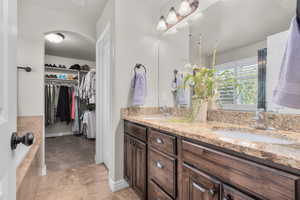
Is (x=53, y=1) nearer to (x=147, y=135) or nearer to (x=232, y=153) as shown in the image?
(x=147, y=135)

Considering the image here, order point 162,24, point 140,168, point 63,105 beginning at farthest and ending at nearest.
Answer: point 63,105 < point 162,24 < point 140,168

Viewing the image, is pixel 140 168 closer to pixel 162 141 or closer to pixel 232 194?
pixel 162 141

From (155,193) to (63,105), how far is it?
3.93 meters

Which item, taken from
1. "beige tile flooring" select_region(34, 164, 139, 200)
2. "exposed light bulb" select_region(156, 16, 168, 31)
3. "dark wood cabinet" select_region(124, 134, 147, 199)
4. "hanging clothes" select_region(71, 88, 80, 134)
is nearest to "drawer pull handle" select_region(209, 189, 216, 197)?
"dark wood cabinet" select_region(124, 134, 147, 199)

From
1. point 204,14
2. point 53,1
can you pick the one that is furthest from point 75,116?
point 204,14

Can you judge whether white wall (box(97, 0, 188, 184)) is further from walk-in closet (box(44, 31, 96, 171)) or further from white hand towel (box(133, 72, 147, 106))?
walk-in closet (box(44, 31, 96, 171))

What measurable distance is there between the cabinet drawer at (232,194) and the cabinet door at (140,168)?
2.58ft

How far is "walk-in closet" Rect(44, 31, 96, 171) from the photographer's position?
344cm

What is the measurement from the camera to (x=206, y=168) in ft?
2.51

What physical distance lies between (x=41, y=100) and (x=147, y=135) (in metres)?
1.80

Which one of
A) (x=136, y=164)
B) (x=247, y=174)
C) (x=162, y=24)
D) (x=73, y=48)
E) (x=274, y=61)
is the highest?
(x=73, y=48)

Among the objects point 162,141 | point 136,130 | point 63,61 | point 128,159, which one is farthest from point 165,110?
point 63,61

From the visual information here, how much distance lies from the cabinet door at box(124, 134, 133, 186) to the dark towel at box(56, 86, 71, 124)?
3197 mm

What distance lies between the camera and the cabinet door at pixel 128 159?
1.62 m
